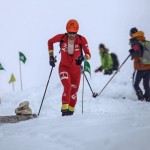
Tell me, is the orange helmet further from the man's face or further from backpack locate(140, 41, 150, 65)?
backpack locate(140, 41, 150, 65)

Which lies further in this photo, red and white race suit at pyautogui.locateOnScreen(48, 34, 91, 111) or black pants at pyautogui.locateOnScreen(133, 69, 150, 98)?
black pants at pyautogui.locateOnScreen(133, 69, 150, 98)

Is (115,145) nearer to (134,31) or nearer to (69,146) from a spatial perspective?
(69,146)

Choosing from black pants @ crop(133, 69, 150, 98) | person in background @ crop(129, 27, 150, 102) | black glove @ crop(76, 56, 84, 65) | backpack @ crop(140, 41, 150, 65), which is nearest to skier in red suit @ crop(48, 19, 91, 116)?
black glove @ crop(76, 56, 84, 65)

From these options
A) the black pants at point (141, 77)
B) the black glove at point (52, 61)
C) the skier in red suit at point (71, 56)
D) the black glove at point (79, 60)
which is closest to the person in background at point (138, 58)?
the black pants at point (141, 77)

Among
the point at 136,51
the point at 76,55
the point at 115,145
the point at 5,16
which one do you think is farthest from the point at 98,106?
the point at 5,16

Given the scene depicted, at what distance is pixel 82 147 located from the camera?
182 inches

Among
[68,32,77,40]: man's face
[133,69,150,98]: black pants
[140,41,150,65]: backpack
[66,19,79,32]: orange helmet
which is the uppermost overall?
[66,19,79,32]: orange helmet

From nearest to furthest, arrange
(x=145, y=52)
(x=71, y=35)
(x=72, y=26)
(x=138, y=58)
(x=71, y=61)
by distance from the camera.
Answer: (x=72, y=26)
(x=71, y=35)
(x=71, y=61)
(x=145, y=52)
(x=138, y=58)

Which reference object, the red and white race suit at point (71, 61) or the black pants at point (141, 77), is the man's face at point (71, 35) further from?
the black pants at point (141, 77)

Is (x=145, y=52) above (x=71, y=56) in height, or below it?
below

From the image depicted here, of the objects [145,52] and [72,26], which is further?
[145,52]

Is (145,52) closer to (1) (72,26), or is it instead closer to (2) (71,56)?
(2) (71,56)

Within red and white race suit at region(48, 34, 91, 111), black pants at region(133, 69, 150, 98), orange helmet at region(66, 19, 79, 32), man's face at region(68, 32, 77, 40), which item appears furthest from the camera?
black pants at region(133, 69, 150, 98)

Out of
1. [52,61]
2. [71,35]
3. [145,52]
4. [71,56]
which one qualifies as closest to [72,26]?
[71,35]
